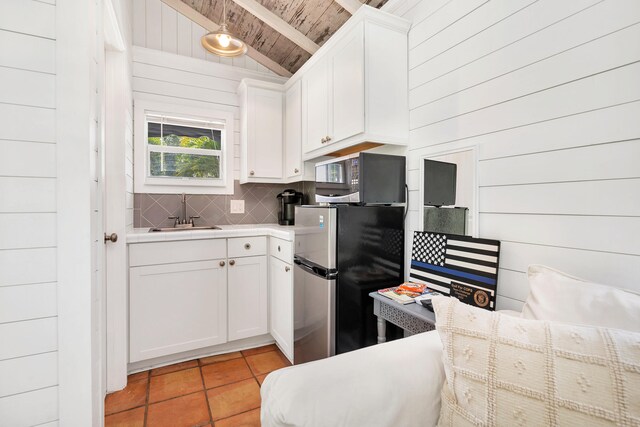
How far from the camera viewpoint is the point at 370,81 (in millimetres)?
1818

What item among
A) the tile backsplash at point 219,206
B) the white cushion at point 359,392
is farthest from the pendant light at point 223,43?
the white cushion at point 359,392

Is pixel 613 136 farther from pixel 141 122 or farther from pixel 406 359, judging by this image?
pixel 141 122

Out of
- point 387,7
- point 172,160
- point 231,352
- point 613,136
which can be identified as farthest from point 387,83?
point 231,352

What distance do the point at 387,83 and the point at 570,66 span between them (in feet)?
3.09

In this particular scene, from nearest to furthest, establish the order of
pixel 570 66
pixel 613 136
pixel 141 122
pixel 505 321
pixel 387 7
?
pixel 505 321 < pixel 613 136 < pixel 570 66 < pixel 387 7 < pixel 141 122

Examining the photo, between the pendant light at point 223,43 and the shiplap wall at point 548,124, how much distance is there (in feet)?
4.35

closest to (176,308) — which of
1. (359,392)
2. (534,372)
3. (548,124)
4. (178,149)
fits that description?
(178,149)

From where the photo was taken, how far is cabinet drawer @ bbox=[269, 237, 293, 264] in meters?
2.22

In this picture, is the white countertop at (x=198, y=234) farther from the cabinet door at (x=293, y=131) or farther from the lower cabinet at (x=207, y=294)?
the cabinet door at (x=293, y=131)

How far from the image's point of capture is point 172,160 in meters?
2.85

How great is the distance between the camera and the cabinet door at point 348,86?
6.03 ft

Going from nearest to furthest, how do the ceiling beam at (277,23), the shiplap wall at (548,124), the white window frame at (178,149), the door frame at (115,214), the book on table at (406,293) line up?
the shiplap wall at (548,124) < the book on table at (406,293) < the door frame at (115,214) < the ceiling beam at (277,23) < the white window frame at (178,149)

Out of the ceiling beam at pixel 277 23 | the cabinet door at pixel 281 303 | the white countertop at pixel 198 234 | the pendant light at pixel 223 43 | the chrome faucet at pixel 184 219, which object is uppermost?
the ceiling beam at pixel 277 23

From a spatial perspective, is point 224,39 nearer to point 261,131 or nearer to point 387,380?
point 261,131
